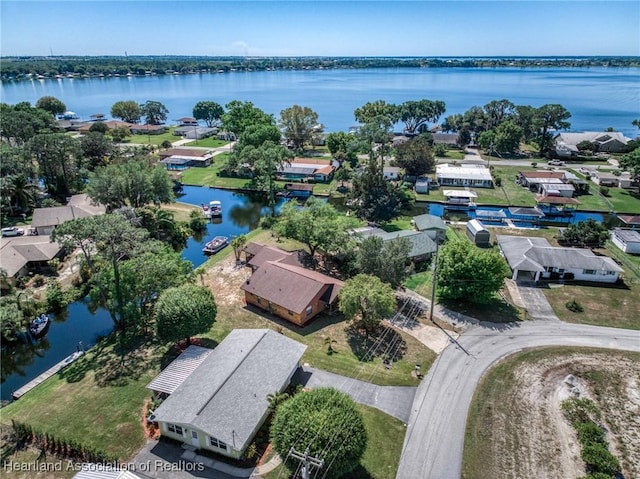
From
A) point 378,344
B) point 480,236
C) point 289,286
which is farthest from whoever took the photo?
point 480,236

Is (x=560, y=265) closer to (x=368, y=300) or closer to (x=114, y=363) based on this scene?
(x=368, y=300)

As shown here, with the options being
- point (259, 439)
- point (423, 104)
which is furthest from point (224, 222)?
point (423, 104)

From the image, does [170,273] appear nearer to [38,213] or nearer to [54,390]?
[54,390]

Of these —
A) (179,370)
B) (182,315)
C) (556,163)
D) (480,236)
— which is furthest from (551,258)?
(556,163)

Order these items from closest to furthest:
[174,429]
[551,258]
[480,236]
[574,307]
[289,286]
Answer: [174,429] < [289,286] < [574,307] < [551,258] < [480,236]

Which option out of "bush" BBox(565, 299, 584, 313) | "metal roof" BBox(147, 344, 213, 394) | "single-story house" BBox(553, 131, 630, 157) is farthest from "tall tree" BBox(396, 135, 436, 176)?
"metal roof" BBox(147, 344, 213, 394)

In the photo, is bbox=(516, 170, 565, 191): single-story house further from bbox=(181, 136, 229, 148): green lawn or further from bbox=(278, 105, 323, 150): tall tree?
bbox=(181, 136, 229, 148): green lawn
